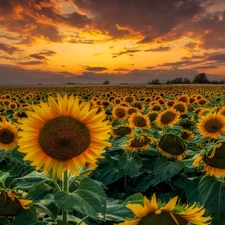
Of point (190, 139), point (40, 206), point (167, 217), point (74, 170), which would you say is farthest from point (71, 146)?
point (190, 139)

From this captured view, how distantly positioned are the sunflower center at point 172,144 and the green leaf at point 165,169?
0.13 meters

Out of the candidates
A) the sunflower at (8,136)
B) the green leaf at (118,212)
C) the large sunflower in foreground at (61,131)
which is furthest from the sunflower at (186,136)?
the large sunflower in foreground at (61,131)

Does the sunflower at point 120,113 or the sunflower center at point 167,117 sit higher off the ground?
the sunflower center at point 167,117

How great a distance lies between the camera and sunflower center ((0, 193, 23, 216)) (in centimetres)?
212

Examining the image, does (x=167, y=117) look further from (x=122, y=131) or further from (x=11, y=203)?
(x=11, y=203)

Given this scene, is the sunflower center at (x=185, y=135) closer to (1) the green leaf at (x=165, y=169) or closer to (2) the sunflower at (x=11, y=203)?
(1) the green leaf at (x=165, y=169)

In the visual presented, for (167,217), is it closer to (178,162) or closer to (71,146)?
(71,146)

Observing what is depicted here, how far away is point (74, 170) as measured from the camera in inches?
88.1

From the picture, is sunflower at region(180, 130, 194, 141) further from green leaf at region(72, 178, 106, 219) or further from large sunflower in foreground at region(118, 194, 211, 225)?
large sunflower in foreground at region(118, 194, 211, 225)

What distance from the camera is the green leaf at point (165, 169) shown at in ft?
13.7

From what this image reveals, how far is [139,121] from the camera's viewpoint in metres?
6.20

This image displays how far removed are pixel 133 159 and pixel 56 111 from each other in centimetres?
268

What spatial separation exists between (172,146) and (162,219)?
2799mm

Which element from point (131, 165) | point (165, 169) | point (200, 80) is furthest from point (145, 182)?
point (200, 80)
